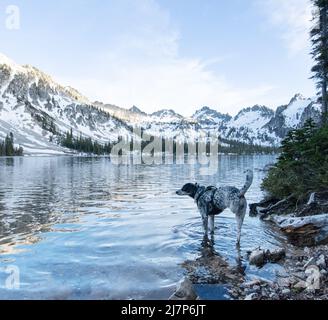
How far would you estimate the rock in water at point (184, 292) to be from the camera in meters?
7.47

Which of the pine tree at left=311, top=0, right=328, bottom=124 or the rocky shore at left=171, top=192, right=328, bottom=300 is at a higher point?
the pine tree at left=311, top=0, right=328, bottom=124

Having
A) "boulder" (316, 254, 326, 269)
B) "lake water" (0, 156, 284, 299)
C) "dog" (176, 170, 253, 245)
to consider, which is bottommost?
"lake water" (0, 156, 284, 299)

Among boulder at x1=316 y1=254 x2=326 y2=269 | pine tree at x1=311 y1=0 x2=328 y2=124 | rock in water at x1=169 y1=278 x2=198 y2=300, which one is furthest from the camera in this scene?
pine tree at x1=311 y1=0 x2=328 y2=124

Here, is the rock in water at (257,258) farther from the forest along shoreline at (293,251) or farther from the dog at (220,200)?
the dog at (220,200)

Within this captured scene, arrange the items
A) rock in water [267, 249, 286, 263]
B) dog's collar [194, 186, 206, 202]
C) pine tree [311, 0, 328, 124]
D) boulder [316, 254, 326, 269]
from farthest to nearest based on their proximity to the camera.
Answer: pine tree [311, 0, 328, 124]
dog's collar [194, 186, 206, 202]
rock in water [267, 249, 286, 263]
boulder [316, 254, 326, 269]

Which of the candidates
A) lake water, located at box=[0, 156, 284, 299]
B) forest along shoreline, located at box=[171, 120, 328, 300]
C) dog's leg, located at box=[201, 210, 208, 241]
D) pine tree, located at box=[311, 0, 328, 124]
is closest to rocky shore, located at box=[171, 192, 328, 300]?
forest along shoreline, located at box=[171, 120, 328, 300]

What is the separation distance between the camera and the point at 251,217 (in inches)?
712

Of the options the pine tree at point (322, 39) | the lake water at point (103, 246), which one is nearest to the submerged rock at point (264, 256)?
the lake water at point (103, 246)

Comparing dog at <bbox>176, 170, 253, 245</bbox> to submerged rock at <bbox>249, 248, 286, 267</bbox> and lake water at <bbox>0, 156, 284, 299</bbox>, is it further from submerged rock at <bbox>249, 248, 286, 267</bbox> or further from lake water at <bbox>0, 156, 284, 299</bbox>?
submerged rock at <bbox>249, 248, 286, 267</bbox>

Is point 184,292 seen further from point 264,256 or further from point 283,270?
point 264,256

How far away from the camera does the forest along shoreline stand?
7715 mm

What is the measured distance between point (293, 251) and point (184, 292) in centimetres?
530

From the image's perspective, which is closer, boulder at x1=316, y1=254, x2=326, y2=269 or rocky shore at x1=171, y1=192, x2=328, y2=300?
rocky shore at x1=171, y1=192, x2=328, y2=300

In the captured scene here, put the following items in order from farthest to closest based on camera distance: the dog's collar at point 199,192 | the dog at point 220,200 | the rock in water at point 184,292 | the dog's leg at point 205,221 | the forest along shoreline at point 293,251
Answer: the dog's collar at point 199,192 → the dog's leg at point 205,221 → the dog at point 220,200 → the forest along shoreline at point 293,251 → the rock in water at point 184,292
